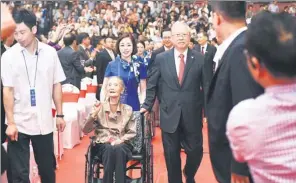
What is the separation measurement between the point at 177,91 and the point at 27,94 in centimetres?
161

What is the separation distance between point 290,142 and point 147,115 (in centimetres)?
396

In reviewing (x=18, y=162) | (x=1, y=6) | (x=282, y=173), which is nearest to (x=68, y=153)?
(x=18, y=162)

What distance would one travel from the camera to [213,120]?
350 centimetres

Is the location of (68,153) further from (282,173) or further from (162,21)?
(162,21)

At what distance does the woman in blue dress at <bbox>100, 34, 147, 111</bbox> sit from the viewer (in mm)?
6977

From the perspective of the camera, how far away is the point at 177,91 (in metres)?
6.03

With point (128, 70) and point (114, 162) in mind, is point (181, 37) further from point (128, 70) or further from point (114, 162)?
point (114, 162)

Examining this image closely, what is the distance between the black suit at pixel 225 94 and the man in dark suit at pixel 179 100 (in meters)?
2.36

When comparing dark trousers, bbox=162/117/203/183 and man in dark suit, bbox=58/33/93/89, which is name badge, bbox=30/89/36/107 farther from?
man in dark suit, bbox=58/33/93/89

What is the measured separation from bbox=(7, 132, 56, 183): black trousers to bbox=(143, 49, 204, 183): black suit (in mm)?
1280

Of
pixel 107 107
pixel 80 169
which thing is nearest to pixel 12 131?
pixel 107 107

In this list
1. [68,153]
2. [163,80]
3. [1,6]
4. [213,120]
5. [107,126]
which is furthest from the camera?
[68,153]

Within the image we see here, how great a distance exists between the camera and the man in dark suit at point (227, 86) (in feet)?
10.7

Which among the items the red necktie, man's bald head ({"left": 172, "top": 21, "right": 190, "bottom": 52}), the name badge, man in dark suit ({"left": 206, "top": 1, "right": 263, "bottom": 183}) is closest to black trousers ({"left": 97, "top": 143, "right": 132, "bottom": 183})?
the name badge
